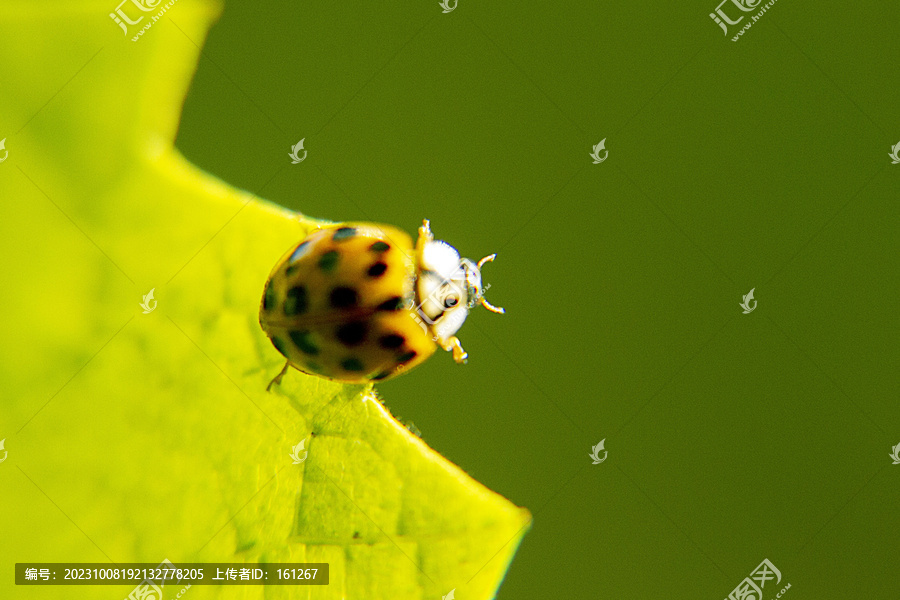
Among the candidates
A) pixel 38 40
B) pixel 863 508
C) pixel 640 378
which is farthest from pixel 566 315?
pixel 38 40

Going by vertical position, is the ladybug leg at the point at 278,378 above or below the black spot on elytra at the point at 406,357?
above

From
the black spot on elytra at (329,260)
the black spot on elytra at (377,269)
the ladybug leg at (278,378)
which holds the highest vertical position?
the black spot on elytra at (377,269)

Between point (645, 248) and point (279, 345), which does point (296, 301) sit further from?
point (645, 248)

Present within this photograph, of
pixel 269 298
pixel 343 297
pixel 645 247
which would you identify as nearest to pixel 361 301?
pixel 343 297

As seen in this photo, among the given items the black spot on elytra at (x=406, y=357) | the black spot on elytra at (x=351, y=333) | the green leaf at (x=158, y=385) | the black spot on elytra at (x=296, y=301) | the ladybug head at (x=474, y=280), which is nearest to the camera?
the green leaf at (x=158, y=385)

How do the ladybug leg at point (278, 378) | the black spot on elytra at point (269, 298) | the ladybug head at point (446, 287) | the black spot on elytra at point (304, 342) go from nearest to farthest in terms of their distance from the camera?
the ladybug leg at point (278, 378) → the black spot on elytra at point (269, 298) → the black spot on elytra at point (304, 342) → the ladybug head at point (446, 287)

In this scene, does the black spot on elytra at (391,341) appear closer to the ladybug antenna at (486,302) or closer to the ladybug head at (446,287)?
the ladybug head at (446,287)

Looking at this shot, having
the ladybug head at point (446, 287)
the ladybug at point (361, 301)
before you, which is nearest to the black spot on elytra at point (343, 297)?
the ladybug at point (361, 301)
